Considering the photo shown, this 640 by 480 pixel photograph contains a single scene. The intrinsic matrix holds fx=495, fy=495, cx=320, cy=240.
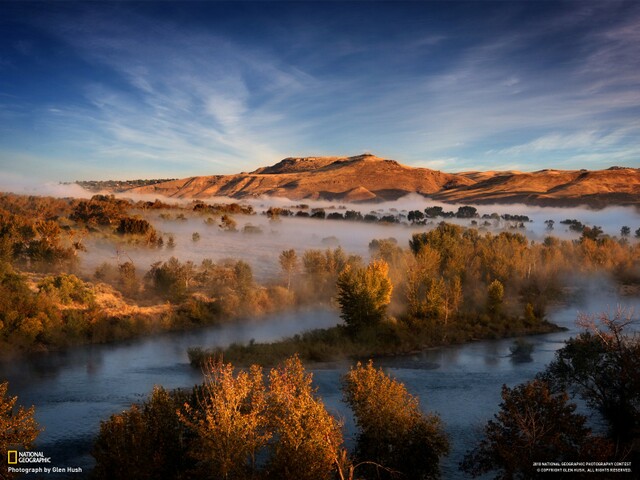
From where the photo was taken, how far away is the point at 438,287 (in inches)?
2457

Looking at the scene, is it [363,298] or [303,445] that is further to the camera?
[363,298]

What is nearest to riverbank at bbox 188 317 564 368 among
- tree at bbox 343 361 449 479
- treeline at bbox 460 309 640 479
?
tree at bbox 343 361 449 479

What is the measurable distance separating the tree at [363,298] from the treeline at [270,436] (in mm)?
30827

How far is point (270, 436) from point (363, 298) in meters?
37.7

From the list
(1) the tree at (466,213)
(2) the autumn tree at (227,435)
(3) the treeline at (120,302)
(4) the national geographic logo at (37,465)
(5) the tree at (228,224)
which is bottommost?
(4) the national geographic logo at (37,465)

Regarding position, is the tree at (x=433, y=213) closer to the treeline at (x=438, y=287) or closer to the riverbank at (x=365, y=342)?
the treeline at (x=438, y=287)

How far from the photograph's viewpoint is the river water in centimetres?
3225

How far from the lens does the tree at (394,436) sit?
23438 mm

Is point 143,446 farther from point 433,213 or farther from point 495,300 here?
point 433,213

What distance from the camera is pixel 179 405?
25.9 metres

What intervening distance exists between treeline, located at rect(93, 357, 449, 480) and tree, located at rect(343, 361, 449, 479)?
0.04 metres

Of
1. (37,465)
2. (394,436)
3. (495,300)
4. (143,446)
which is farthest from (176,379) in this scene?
(495,300)

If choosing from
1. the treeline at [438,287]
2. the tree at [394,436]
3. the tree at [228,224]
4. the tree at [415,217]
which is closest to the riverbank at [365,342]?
the treeline at [438,287]

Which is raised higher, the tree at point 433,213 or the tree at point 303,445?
the tree at point 433,213
